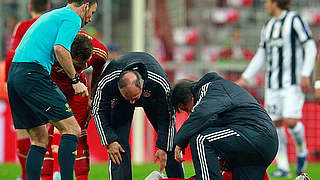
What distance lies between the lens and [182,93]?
507cm

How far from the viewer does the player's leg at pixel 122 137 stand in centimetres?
553

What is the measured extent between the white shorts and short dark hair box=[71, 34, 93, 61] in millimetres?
3989

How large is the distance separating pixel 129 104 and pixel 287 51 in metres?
3.63

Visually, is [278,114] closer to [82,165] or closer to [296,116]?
[296,116]

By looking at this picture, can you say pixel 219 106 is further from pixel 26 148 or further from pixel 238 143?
pixel 26 148

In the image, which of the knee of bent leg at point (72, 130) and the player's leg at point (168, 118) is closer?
the knee of bent leg at point (72, 130)

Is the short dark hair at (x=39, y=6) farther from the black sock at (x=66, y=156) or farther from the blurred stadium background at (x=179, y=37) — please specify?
the blurred stadium background at (x=179, y=37)

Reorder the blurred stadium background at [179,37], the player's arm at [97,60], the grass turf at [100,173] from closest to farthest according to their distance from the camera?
the player's arm at [97,60]
the grass turf at [100,173]
the blurred stadium background at [179,37]

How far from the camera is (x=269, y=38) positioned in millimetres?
8648

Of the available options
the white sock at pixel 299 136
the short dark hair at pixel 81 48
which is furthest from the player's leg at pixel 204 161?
the white sock at pixel 299 136

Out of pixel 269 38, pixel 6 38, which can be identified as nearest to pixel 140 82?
pixel 269 38

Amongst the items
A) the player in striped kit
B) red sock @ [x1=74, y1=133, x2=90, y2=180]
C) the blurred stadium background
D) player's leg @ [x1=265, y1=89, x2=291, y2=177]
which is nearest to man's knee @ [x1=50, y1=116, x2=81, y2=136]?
red sock @ [x1=74, y1=133, x2=90, y2=180]

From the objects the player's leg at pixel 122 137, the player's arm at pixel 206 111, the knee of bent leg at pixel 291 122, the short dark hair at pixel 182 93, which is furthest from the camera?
the knee of bent leg at pixel 291 122

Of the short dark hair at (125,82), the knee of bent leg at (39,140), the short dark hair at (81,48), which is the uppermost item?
the short dark hair at (81,48)
